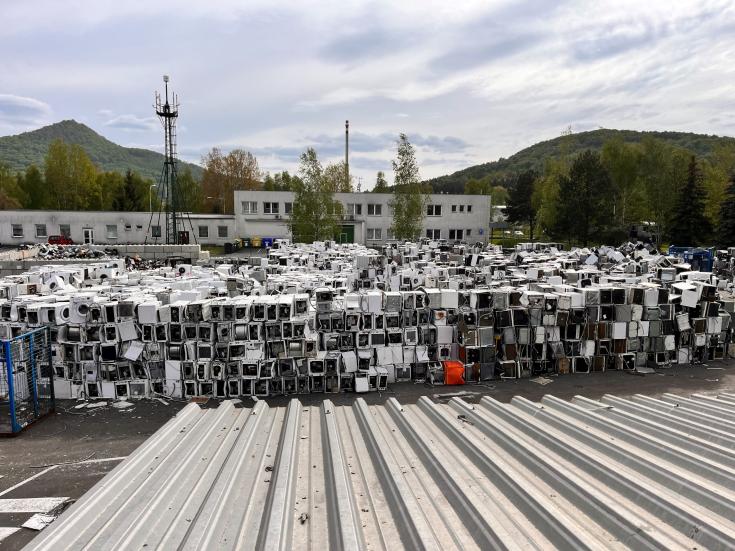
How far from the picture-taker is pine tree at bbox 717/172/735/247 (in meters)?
38.4

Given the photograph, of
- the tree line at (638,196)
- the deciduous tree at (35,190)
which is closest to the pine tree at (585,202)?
the tree line at (638,196)

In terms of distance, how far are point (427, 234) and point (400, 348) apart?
40623mm

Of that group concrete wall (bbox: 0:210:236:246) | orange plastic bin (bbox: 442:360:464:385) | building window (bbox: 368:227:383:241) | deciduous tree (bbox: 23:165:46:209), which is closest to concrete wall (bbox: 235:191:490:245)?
building window (bbox: 368:227:383:241)

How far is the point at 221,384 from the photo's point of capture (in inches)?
412

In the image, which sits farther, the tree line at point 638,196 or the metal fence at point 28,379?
the tree line at point 638,196

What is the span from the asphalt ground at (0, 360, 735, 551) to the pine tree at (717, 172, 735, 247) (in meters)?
32.3

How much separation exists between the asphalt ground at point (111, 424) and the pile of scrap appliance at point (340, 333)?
40 centimetres

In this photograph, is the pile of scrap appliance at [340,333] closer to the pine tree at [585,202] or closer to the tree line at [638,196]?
the pine tree at [585,202]

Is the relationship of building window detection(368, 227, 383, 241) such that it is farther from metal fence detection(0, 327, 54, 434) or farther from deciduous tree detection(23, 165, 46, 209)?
deciduous tree detection(23, 165, 46, 209)

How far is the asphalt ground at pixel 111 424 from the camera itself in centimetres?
705

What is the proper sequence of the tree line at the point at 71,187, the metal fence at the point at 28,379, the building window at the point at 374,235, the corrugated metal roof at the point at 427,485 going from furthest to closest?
the tree line at the point at 71,187, the building window at the point at 374,235, the metal fence at the point at 28,379, the corrugated metal roof at the point at 427,485

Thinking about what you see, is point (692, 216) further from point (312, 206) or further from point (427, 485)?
point (427, 485)

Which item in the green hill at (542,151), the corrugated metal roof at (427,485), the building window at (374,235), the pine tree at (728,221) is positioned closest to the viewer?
the corrugated metal roof at (427,485)

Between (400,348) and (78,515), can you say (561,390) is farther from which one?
(78,515)
